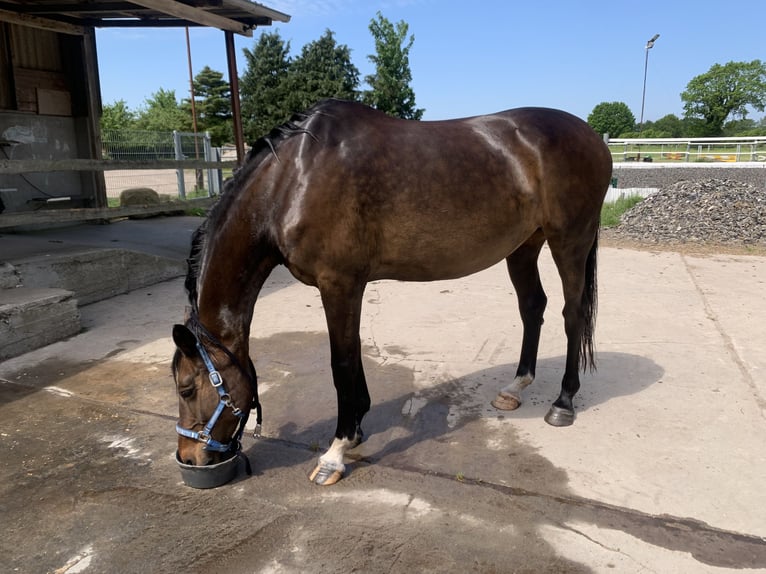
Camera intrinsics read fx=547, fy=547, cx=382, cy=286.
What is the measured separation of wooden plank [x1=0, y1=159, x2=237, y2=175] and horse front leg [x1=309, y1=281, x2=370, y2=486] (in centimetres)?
436

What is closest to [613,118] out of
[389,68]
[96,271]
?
[389,68]

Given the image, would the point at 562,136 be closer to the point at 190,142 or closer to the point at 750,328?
the point at 750,328

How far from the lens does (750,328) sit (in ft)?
15.2

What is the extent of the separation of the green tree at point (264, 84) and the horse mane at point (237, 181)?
3815 centimetres

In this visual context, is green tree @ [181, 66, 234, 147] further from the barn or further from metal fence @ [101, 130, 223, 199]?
the barn

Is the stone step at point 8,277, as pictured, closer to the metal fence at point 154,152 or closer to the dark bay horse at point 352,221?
the dark bay horse at point 352,221

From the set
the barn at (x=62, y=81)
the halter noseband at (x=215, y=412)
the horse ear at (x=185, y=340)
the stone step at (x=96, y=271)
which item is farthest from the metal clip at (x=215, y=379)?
the barn at (x=62, y=81)

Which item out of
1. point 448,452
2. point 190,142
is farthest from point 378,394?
point 190,142

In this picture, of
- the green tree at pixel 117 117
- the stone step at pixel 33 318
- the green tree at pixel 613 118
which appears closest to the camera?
the stone step at pixel 33 318

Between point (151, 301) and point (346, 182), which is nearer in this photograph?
point (346, 182)

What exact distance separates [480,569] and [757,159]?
2210cm

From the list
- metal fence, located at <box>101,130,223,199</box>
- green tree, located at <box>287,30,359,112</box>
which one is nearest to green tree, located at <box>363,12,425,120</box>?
green tree, located at <box>287,30,359,112</box>

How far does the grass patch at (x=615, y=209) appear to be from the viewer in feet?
35.4

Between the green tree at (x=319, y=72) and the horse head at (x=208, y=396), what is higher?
the green tree at (x=319, y=72)
